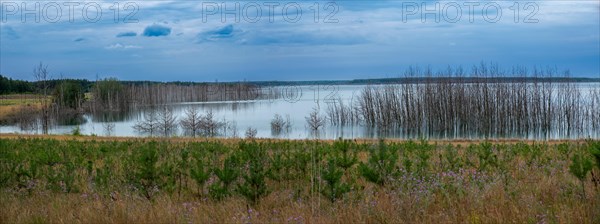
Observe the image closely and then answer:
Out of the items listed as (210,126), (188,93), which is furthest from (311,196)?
(188,93)

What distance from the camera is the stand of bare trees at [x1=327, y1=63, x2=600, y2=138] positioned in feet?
159

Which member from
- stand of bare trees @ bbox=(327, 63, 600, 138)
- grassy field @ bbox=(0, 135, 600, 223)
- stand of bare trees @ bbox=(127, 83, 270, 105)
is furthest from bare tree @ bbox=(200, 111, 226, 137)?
stand of bare trees @ bbox=(127, 83, 270, 105)

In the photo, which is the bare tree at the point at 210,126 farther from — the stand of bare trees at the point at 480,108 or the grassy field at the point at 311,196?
the grassy field at the point at 311,196

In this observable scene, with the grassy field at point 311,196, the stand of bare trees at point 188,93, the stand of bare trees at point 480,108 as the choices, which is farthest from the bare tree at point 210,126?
the stand of bare trees at point 188,93

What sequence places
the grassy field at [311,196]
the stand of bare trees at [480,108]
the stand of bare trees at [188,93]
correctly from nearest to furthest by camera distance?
the grassy field at [311,196]
the stand of bare trees at [480,108]
the stand of bare trees at [188,93]

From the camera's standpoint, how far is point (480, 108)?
167ft

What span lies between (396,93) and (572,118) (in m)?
15.7

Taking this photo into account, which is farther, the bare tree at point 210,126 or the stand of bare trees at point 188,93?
the stand of bare trees at point 188,93

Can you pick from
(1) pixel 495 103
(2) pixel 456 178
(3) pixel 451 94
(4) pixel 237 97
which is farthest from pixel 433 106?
(4) pixel 237 97

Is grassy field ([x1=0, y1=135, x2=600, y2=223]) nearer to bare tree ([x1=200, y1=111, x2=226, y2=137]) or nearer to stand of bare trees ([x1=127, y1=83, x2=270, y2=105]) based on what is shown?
bare tree ([x1=200, y1=111, x2=226, y2=137])

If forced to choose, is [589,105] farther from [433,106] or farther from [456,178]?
[456,178]

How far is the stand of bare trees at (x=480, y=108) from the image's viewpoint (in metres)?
48.5

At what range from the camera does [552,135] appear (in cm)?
4634

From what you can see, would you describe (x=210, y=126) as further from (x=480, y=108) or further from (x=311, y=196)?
(x=311, y=196)
